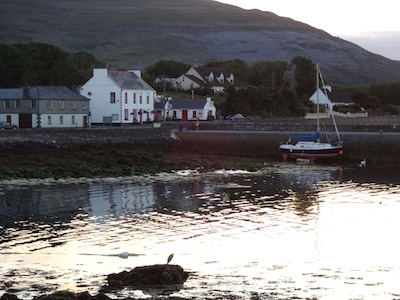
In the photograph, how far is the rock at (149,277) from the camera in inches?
827

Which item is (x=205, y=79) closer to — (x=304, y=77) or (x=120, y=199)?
(x=304, y=77)

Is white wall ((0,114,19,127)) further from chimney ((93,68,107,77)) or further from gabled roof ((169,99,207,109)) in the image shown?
gabled roof ((169,99,207,109))

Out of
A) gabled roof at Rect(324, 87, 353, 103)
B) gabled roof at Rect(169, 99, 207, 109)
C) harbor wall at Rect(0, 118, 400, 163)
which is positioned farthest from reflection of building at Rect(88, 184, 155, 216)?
gabled roof at Rect(324, 87, 353, 103)

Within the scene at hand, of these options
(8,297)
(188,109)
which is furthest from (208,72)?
(8,297)

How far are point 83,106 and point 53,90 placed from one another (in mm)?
3201

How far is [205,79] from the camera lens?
12925 cm

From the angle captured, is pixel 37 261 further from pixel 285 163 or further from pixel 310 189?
pixel 285 163

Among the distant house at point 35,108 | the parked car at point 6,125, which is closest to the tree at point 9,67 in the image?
the distant house at point 35,108

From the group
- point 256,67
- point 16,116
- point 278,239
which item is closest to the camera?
point 278,239

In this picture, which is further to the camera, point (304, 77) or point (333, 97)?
point (304, 77)

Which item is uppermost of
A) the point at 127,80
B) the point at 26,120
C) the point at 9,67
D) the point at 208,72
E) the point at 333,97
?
the point at 208,72

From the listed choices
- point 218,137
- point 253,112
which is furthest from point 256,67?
point 218,137

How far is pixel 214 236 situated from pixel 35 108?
1587 inches

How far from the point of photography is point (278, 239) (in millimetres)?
27703
